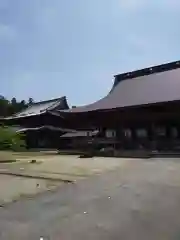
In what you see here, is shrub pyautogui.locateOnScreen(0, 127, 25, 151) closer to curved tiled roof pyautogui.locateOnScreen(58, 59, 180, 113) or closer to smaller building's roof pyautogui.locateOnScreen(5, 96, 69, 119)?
curved tiled roof pyautogui.locateOnScreen(58, 59, 180, 113)

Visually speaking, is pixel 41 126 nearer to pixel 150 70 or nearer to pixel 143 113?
pixel 150 70

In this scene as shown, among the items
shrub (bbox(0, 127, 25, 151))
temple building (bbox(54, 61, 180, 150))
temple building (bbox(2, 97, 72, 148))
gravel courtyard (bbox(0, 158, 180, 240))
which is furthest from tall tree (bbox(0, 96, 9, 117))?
gravel courtyard (bbox(0, 158, 180, 240))

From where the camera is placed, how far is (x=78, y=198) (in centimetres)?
580

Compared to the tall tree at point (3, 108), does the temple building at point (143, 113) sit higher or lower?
lower

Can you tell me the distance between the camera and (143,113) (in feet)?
75.3

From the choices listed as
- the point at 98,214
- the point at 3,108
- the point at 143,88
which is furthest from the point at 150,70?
the point at 3,108

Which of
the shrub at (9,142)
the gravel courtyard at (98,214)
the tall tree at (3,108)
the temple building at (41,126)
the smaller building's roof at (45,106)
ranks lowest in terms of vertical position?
the gravel courtyard at (98,214)

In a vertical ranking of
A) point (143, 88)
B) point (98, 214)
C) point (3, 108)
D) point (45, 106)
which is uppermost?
point (3, 108)

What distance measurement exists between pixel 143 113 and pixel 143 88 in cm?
377

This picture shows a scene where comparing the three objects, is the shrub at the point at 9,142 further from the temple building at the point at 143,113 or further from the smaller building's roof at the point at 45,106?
the smaller building's roof at the point at 45,106

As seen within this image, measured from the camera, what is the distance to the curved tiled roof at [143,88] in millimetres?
21944

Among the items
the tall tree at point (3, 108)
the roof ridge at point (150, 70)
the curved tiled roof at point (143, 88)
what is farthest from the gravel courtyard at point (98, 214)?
the tall tree at point (3, 108)

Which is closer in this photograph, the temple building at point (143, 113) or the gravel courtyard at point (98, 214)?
the gravel courtyard at point (98, 214)

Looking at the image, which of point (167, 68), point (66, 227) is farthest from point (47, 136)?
point (66, 227)
